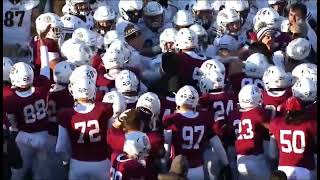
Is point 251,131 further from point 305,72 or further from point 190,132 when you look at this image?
point 305,72

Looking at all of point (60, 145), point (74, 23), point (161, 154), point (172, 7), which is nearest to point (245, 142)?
point (161, 154)

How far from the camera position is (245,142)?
9672 mm

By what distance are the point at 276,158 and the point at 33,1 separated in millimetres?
6237

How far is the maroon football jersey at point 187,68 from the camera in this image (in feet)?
36.2

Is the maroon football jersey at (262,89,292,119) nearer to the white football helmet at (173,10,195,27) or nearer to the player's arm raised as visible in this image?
the player's arm raised

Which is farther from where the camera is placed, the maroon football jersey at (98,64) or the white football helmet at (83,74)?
the maroon football jersey at (98,64)

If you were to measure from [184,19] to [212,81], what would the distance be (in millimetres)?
2790

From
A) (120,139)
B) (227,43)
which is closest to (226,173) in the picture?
(120,139)

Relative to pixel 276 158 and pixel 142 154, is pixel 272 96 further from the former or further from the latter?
pixel 142 154

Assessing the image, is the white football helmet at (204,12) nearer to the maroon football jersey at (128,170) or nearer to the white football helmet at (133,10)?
the white football helmet at (133,10)

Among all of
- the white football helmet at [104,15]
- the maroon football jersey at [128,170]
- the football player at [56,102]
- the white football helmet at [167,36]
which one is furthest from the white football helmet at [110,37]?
the maroon football jersey at [128,170]

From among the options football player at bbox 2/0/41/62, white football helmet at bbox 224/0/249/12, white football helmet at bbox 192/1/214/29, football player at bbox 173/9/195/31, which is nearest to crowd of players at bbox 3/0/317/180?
football player at bbox 173/9/195/31

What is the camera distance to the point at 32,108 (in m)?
9.88

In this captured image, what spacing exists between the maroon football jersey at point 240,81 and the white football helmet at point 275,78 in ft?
2.06
